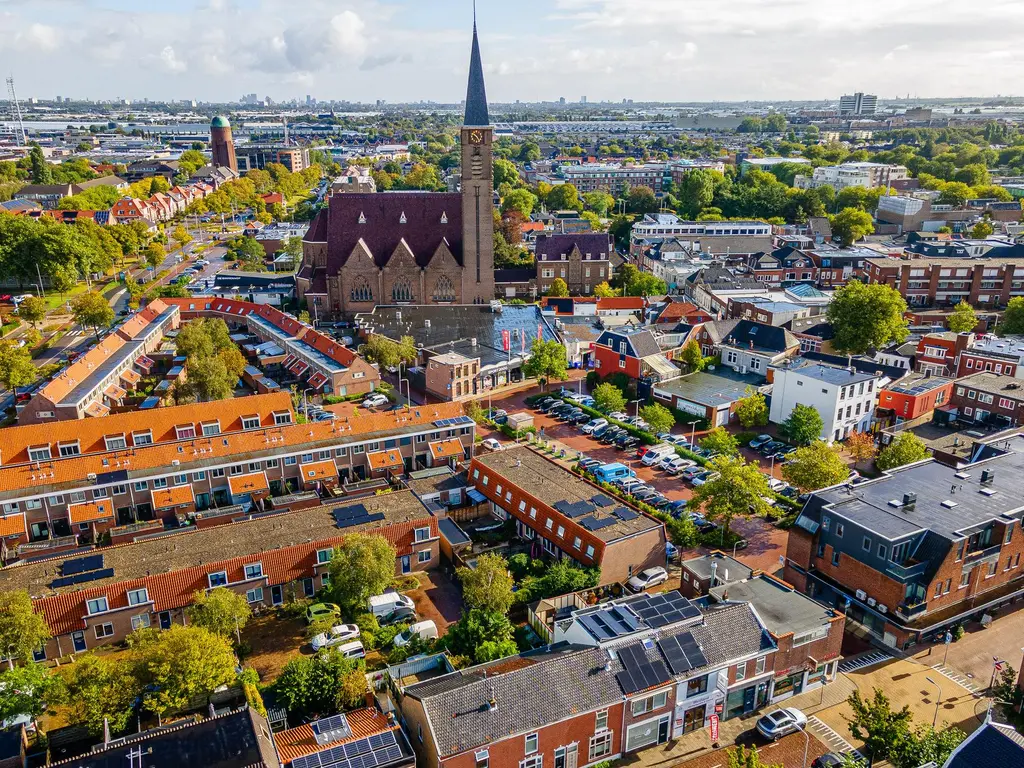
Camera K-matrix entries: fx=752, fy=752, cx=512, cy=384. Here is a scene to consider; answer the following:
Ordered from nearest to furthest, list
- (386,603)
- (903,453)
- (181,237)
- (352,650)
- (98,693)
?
(98,693) → (352,650) → (386,603) → (903,453) → (181,237)

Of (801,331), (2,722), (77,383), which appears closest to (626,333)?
(801,331)

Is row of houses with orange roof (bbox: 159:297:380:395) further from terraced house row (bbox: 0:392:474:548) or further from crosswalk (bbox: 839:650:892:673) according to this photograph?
crosswalk (bbox: 839:650:892:673)

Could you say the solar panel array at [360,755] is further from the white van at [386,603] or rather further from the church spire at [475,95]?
the church spire at [475,95]

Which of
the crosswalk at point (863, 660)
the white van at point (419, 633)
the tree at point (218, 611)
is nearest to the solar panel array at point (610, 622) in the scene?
the white van at point (419, 633)

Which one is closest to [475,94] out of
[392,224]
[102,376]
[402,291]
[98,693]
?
[392,224]

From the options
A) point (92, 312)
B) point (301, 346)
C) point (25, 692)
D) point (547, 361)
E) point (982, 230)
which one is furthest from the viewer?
point (982, 230)

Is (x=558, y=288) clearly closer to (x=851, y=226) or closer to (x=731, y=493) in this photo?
(x=851, y=226)
